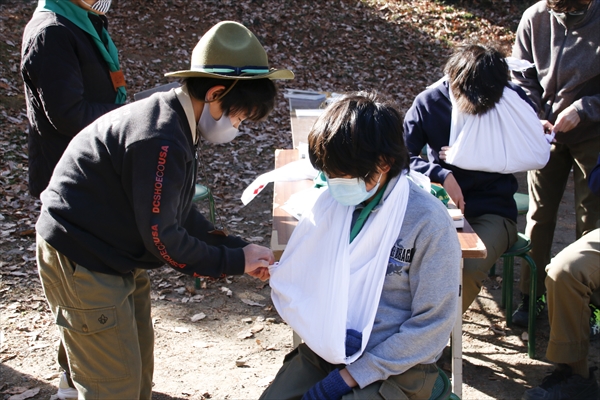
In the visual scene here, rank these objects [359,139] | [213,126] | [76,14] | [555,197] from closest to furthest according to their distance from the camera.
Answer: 1. [359,139]
2. [213,126]
3. [76,14]
4. [555,197]

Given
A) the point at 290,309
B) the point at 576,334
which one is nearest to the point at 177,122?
the point at 290,309

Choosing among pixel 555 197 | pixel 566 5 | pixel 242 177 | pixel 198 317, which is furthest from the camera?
pixel 242 177

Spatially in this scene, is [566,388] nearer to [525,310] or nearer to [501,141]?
[525,310]

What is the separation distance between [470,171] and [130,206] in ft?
7.31

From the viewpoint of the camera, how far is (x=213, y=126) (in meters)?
2.43

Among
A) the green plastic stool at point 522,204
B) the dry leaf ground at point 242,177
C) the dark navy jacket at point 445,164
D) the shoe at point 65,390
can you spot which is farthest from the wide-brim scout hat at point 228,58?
the green plastic stool at point 522,204

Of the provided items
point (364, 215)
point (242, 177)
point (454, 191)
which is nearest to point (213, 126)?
point (364, 215)

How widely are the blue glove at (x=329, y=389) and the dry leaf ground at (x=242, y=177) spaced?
3.50 ft

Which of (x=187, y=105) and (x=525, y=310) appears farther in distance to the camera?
(x=525, y=310)

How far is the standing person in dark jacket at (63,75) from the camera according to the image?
301 centimetres

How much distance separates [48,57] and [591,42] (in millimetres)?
3145

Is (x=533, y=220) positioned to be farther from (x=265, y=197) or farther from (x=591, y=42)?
(x=265, y=197)

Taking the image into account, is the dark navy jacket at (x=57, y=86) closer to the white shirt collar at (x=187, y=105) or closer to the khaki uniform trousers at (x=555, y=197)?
the white shirt collar at (x=187, y=105)

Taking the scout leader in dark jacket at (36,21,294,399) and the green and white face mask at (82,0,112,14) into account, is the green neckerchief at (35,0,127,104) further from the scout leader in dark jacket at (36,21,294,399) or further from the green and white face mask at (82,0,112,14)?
the scout leader in dark jacket at (36,21,294,399)
